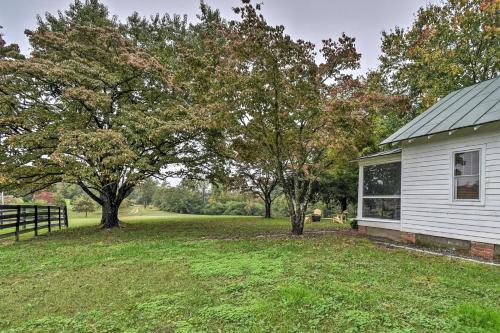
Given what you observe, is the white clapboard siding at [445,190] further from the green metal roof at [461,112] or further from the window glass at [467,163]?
the green metal roof at [461,112]

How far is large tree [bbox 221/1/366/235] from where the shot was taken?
29.3 feet

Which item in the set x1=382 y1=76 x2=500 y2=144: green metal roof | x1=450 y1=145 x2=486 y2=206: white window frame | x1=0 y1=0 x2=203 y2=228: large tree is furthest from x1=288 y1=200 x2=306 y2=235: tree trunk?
x1=450 y1=145 x2=486 y2=206: white window frame

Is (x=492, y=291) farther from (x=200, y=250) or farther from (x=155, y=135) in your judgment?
(x=155, y=135)

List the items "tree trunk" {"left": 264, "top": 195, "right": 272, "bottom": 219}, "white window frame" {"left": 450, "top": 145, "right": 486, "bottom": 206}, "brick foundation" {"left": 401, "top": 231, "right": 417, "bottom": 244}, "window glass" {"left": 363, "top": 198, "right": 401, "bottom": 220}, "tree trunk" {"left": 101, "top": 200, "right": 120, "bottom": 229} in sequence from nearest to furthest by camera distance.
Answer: "white window frame" {"left": 450, "top": 145, "right": 486, "bottom": 206} < "brick foundation" {"left": 401, "top": 231, "right": 417, "bottom": 244} < "window glass" {"left": 363, "top": 198, "right": 401, "bottom": 220} < "tree trunk" {"left": 101, "top": 200, "right": 120, "bottom": 229} < "tree trunk" {"left": 264, "top": 195, "right": 272, "bottom": 219}

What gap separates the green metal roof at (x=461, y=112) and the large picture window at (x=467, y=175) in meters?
0.77

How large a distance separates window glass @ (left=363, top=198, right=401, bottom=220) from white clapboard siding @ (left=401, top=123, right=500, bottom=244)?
0.52 m

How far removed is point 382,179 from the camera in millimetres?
10328

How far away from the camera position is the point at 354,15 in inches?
597

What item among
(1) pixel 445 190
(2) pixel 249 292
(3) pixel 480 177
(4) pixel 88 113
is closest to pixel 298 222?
(1) pixel 445 190

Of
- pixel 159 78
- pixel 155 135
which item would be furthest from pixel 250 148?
pixel 159 78

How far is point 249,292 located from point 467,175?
6077mm

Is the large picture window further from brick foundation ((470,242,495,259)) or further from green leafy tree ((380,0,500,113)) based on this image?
green leafy tree ((380,0,500,113))

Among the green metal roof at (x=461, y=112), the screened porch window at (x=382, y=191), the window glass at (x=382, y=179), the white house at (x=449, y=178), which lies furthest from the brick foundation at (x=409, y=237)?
the green metal roof at (x=461, y=112)

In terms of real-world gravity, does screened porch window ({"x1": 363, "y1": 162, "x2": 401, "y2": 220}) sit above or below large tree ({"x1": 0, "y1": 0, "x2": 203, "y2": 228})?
below
